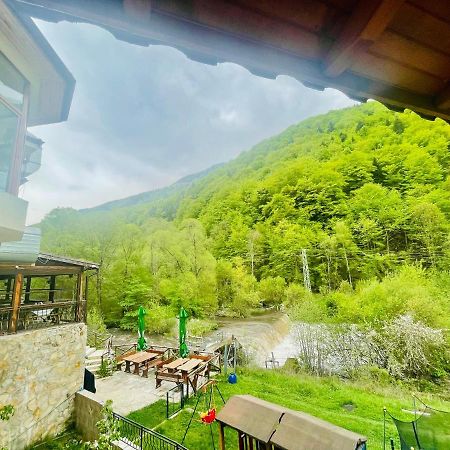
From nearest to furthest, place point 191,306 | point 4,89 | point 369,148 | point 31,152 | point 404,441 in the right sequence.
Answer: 1. point 4,89
2. point 404,441
3. point 31,152
4. point 191,306
5. point 369,148

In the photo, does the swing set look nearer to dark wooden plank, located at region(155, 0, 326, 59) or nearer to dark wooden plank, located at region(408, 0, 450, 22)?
dark wooden plank, located at region(155, 0, 326, 59)

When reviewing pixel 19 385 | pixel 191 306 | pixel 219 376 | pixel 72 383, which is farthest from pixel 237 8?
pixel 191 306

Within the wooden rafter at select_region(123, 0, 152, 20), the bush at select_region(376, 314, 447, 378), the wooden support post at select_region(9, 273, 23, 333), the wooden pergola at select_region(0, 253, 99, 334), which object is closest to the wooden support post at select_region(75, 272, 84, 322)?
the wooden pergola at select_region(0, 253, 99, 334)

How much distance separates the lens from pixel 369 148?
43.0 metres

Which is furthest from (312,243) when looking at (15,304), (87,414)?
(15,304)

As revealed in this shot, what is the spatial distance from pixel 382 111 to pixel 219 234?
116ft

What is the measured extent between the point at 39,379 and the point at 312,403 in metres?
9.11

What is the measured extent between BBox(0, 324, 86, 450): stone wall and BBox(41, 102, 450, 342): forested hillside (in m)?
12.7

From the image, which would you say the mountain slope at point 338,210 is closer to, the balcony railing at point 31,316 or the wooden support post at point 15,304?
the balcony railing at point 31,316

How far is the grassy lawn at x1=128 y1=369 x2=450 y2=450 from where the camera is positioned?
7.53 m

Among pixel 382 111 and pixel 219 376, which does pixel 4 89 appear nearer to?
pixel 219 376

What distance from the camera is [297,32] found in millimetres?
1156

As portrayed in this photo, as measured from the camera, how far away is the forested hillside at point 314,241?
20.7m

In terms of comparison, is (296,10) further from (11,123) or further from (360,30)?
(11,123)
